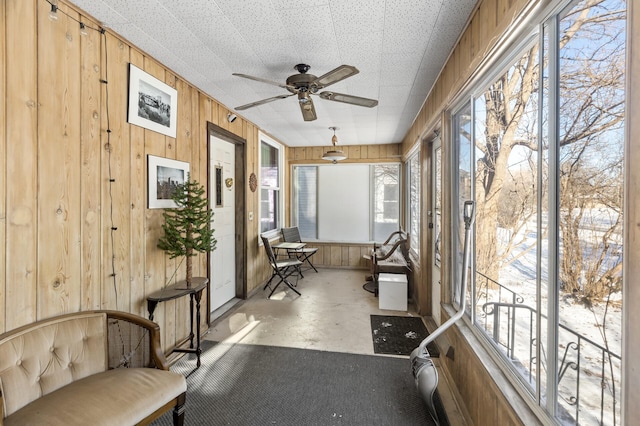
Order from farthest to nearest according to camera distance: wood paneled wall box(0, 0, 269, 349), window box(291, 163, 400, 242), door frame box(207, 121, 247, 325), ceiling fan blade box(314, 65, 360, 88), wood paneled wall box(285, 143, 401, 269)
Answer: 1. window box(291, 163, 400, 242)
2. wood paneled wall box(285, 143, 401, 269)
3. door frame box(207, 121, 247, 325)
4. ceiling fan blade box(314, 65, 360, 88)
5. wood paneled wall box(0, 0, 269, 349)

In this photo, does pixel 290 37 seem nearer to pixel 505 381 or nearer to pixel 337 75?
pixel 337 75

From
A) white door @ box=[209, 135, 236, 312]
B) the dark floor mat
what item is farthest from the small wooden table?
the dark floor mat

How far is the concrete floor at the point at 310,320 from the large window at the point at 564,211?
0.94 m

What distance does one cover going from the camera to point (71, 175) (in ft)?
5.64

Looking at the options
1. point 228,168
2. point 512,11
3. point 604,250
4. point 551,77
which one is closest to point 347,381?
point 604,250

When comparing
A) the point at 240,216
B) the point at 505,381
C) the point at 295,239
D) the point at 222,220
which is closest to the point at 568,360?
the point at 505,381

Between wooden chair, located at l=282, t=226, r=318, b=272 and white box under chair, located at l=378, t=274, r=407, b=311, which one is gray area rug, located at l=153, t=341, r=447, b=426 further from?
wooden chair, located at l=282, t=226, r=318, b=272

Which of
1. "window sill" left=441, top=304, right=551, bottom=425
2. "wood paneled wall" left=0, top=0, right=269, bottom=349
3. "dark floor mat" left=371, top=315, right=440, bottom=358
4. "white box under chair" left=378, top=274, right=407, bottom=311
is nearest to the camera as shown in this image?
"window sill" left=441, top=304, right=551, bottom=425

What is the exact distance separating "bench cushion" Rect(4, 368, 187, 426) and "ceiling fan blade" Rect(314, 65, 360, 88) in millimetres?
2067

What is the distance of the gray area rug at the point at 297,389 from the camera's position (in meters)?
1.84

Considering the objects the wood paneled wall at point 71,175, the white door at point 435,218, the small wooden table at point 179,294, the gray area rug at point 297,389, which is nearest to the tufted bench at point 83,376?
the wood paneled wall at point 71,175

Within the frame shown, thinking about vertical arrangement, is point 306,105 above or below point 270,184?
above

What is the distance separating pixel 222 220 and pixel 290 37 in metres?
2.43

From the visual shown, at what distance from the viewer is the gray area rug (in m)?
1.84
